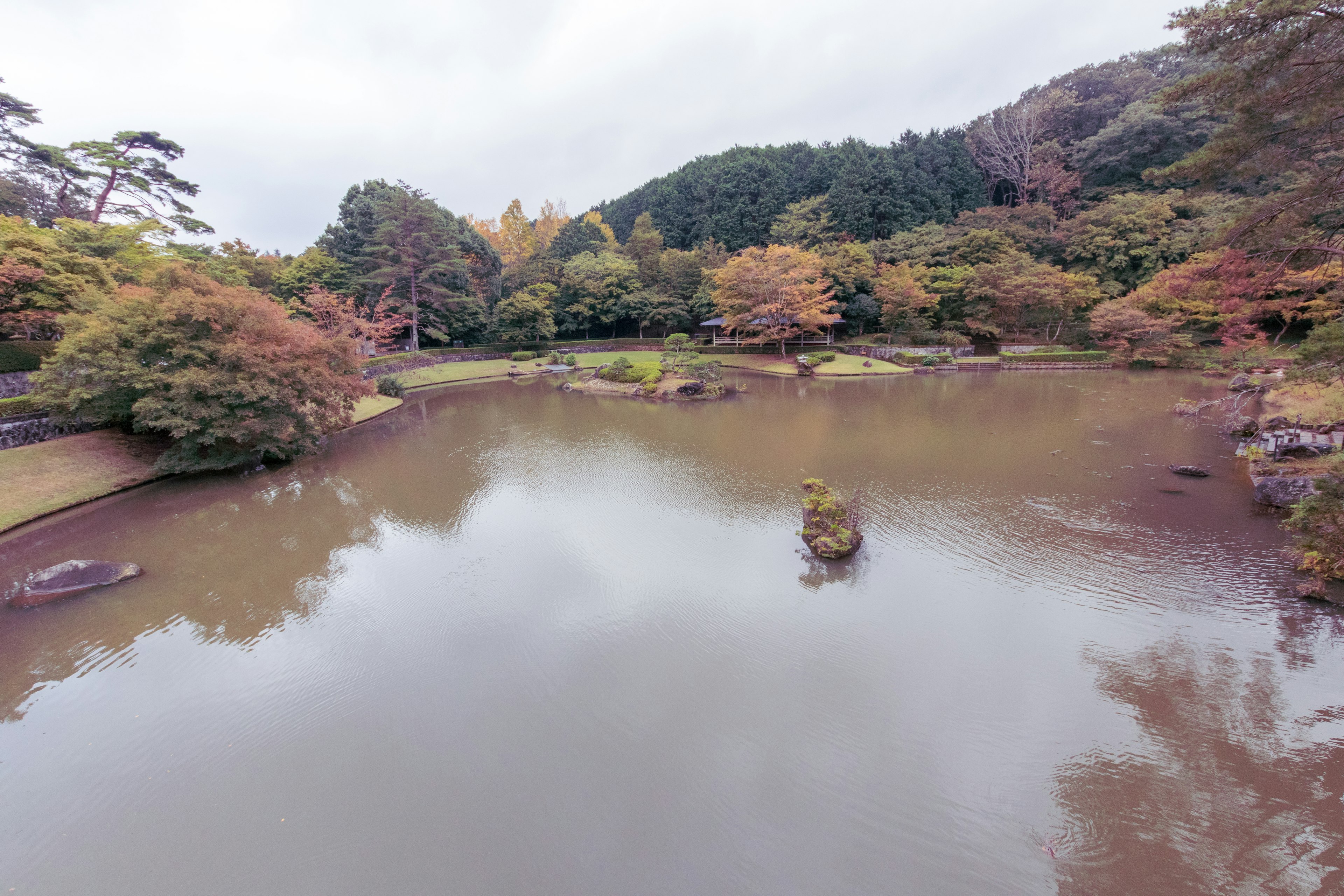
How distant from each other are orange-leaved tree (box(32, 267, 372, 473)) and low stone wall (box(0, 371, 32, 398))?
9.14ft

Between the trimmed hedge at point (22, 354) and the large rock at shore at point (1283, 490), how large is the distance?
80.9 ft

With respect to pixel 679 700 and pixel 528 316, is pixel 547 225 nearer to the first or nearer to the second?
pixel 528 316

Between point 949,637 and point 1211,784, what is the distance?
6.79 feet

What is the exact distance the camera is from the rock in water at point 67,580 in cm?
668

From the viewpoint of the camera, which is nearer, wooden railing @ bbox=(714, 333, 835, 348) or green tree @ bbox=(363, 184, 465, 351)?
green tree @ bbox=(363, 184, 465, 351)

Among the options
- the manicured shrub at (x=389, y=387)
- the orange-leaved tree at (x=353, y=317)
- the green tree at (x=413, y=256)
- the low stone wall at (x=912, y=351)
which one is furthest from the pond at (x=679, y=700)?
the green tree at (x=413, y=256)

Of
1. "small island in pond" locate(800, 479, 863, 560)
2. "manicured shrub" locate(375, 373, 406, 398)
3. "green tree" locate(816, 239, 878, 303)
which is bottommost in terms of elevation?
"small island in pond" locate(800, 479, 863, 560)

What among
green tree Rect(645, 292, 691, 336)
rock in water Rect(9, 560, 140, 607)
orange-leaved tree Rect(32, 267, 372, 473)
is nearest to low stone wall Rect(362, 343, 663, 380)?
green tree Rect(645, 292, 691, 336)

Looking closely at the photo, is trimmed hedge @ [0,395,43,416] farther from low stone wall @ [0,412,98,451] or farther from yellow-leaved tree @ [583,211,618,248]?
yellow-leaved tree @ [583,211,618,248]

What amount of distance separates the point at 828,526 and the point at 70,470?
46.3 ft

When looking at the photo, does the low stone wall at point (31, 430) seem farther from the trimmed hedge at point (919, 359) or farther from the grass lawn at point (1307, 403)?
the trimmed hedge at point (919, 359)

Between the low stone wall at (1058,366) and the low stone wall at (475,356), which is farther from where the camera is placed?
the low stone wall at (1058,366)

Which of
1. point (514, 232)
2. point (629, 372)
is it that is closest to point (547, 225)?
point (514, 232)

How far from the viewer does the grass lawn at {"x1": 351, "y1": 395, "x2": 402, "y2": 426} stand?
18.0 meters
